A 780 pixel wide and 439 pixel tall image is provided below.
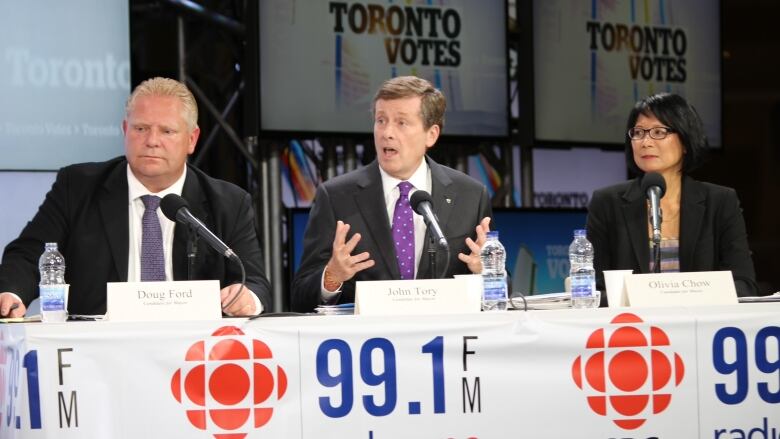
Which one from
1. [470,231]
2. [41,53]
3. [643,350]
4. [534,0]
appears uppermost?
[534,0]

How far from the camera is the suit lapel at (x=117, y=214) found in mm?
3643

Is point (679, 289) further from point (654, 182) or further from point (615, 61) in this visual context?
point (615, 61)

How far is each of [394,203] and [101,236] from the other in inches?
38.1

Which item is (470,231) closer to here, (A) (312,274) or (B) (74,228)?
(A) (312,274)

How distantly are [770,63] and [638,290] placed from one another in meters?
5.06

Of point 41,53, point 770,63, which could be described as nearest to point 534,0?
point 770,63

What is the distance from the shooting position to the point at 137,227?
3.72 metres

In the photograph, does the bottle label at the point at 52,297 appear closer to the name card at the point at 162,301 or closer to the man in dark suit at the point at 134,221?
the name card at the point at 162,301

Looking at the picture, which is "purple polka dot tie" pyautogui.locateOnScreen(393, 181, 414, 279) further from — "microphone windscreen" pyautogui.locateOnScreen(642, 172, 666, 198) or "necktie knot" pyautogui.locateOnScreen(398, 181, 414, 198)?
"microphone windscreen" pyautogui.locateOnScreen(642, 172, 666, 198)

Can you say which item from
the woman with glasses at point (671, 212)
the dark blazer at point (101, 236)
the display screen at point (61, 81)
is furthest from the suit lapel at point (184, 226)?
the display screen at point (61, 81)

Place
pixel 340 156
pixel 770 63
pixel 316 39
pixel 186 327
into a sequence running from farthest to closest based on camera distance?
pixel 770 63, pixel 340 156, pixel 316 39, pixel 186 327

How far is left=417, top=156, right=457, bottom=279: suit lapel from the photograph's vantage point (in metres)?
3.87

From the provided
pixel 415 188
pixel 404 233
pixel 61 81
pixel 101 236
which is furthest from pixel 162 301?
pixel 61 81

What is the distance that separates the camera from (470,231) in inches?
157
